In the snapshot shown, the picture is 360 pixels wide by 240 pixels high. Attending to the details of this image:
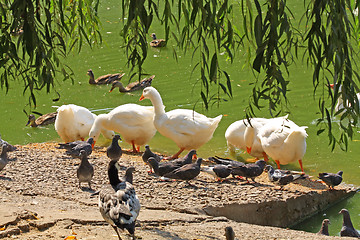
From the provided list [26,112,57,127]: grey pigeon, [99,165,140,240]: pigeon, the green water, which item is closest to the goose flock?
the green water

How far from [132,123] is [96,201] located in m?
3.95

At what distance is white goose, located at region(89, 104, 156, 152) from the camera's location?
11.4 meters

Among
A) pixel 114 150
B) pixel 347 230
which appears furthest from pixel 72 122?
pixel 347 230

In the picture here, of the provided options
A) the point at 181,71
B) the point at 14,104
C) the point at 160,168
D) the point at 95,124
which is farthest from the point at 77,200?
the point at 181,71

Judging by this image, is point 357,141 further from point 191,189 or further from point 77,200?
point 77,200

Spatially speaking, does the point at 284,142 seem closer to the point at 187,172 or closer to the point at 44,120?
the point at 187,172

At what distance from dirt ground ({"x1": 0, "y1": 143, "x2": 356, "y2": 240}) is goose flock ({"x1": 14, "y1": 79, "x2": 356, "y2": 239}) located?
207 millimetres

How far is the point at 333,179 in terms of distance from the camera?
9.03m

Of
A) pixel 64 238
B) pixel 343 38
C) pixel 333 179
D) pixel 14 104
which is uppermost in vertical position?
pixel 343 38

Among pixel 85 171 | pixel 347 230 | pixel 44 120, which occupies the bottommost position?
pixel 44 120

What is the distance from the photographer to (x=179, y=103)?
14.9m

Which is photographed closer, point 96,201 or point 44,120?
point 96,201

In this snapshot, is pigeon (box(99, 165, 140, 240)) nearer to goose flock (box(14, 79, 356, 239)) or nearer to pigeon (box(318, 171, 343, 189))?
goose flock (box(14, 79, 356, 239))

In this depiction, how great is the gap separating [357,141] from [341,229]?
460cm
